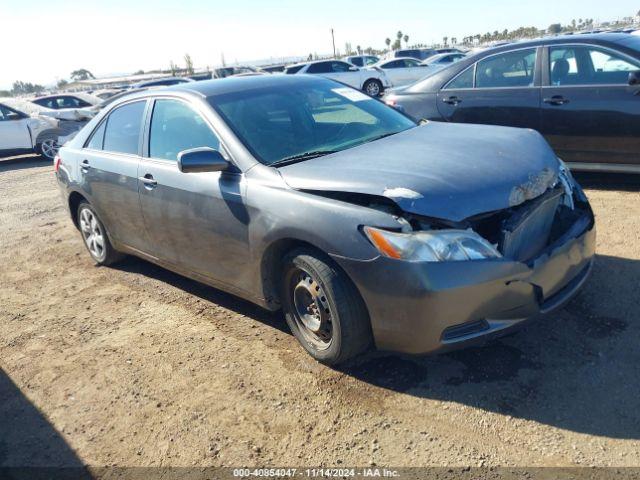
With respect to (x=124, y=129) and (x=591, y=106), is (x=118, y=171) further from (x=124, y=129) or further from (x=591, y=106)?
(x=591, y=106)

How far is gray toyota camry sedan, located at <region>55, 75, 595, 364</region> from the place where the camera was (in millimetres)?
2709

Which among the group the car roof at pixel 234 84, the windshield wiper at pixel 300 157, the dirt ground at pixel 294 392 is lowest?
the dirt ground at pixel 294 392

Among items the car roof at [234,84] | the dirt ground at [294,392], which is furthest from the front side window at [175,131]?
the dirt ground at [294,392]

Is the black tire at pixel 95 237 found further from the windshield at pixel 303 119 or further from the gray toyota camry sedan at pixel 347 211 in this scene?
the windshield at pixel 303 119

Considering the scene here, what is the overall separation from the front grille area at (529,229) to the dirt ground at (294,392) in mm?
641

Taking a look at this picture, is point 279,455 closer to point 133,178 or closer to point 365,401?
point 365,401

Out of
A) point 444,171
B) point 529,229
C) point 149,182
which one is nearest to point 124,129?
point 149,182

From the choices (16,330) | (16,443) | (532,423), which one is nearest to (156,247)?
(16,330)

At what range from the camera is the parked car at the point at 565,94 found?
5457 mm

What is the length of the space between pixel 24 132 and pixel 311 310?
1297cm

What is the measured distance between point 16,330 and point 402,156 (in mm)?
3282

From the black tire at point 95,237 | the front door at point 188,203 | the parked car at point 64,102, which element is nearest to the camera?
the front door at point 188,203

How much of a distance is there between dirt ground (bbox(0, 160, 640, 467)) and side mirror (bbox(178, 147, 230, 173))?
3.84ft

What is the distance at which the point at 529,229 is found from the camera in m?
2.94
